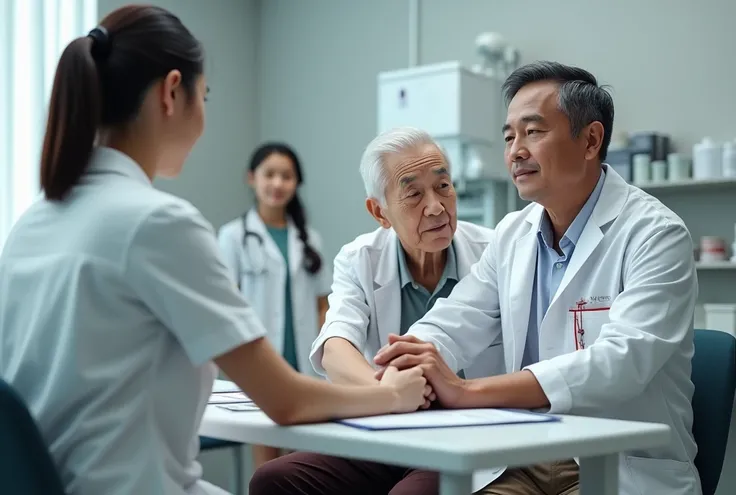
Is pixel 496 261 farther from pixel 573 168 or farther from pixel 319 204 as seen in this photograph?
pixel 319 204

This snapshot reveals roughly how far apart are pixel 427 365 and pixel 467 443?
412mm

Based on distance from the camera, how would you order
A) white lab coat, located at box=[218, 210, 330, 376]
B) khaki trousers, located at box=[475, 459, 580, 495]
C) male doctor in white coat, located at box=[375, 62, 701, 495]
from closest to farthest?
male doctor in white coat, located at box=[375, 62, 701, 495] < khaki trousers, located at box=[475, 459, 580, 495] < white lab coat, located at box=[218, 210, 330, 376]

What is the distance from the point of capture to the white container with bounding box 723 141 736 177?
3131mm

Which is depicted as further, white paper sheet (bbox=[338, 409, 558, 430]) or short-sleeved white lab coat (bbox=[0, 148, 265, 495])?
white paper sheet (bbox=[338, 409, 558, 430])

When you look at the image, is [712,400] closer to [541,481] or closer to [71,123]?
[541,481]

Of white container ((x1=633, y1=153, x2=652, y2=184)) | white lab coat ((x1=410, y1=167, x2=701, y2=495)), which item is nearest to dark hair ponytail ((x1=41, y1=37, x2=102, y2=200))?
white lab coat ((x1=410, y1=167, x2=701, y2=495))

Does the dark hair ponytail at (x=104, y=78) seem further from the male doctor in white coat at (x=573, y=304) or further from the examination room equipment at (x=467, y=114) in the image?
the examination room equipment at (x=467, y=114)

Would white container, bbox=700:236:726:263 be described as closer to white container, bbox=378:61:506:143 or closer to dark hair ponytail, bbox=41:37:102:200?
white container, bbox=378:61:506:143

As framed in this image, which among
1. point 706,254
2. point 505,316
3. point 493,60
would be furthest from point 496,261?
point 493,60

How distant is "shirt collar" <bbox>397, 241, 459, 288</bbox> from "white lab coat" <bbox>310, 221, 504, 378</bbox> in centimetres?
1

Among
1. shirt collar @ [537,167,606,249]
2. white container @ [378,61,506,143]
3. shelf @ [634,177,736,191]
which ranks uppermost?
white container @ [378,61,506,143]

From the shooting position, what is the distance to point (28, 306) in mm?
1067

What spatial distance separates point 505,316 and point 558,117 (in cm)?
42

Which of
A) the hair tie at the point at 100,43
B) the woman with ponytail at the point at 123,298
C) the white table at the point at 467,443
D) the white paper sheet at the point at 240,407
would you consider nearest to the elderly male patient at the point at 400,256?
the white paper sheet at the point at 240,407
